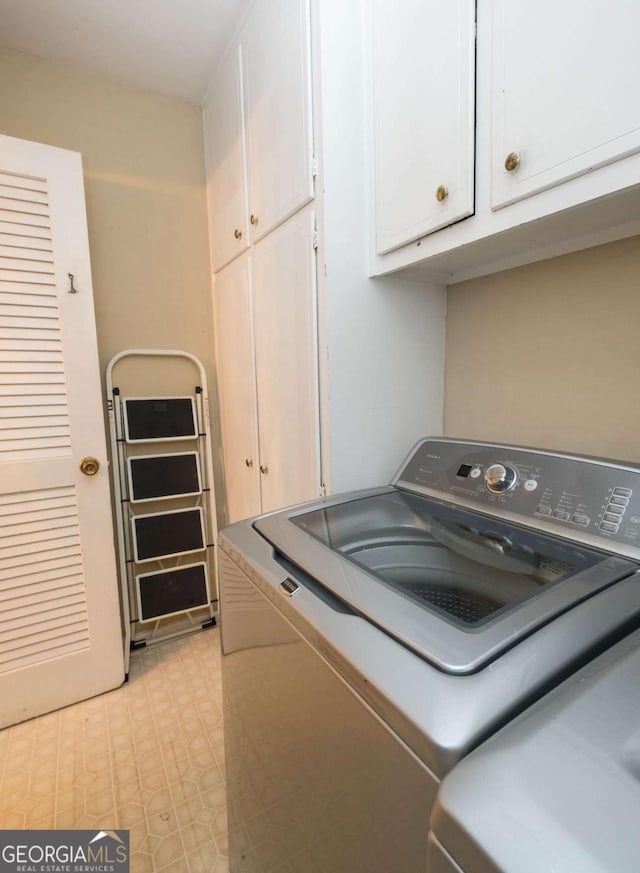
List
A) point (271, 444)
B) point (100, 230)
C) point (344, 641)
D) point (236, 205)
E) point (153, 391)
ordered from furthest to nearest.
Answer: point (153, 391) → point (100, 230) → point (236, 205) → point (271, 444) → point (344, 641)

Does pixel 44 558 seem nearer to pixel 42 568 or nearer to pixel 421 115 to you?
pixel 42 568

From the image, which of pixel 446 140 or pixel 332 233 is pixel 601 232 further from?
pixel 332 233

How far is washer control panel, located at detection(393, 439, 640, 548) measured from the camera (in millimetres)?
810

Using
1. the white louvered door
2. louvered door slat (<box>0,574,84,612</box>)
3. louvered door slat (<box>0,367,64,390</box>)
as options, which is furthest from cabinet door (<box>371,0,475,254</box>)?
louvered door slat (<box>0,574,84,612</box>)

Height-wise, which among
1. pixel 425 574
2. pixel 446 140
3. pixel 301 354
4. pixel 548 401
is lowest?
pixel 425 574

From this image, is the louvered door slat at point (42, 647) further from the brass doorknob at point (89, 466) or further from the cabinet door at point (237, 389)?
the cabinet door at point (237, 389)

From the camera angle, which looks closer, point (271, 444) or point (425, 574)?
point (425, 574)

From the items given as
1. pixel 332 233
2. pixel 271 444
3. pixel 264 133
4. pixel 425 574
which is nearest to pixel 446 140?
pixel 332 233

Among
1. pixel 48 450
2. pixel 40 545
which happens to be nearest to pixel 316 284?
pixel 48 450

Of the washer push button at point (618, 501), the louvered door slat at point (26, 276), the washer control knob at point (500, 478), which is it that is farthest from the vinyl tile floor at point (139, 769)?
the louvered door slat at point (26, 276)

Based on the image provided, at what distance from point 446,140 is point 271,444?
3.66 ft

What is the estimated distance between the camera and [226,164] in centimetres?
187

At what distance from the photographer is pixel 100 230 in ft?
6.57

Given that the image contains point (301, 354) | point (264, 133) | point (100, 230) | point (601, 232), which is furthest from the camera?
point (100, 230)
